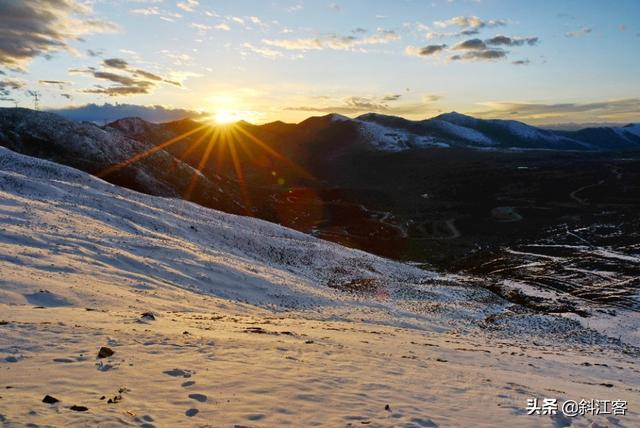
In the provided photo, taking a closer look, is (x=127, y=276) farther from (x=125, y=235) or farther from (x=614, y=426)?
(x=614, y=426)

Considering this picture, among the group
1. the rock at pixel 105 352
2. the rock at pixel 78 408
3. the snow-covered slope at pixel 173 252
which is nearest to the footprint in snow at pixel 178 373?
the rock at pixel 105 352

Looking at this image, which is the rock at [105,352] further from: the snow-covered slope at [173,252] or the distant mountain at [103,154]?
the distant mountain at [103,154]

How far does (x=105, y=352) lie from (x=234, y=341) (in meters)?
4.18

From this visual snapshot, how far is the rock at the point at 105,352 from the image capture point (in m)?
11.5

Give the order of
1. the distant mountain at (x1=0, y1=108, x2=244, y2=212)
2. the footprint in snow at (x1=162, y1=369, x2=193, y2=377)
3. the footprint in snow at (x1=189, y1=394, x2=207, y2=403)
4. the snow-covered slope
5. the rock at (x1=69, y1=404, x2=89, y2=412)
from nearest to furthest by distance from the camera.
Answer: the rock at (x1=69, y1=404, x2=89, y2=412) < the footprint in snow at (x1=189, y1=394, x2=207, y2=403) < the footprint in snow at (x1=162, y1=369, x2=193, y2=377) < the snow-covered slope < the distant mountain at (x1=0, y1=108, x2=244, y2=212)

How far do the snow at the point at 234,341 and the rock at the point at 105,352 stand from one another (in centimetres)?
25

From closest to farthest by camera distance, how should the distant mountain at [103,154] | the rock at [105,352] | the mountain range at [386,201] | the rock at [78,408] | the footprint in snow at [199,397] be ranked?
1. the rock at [78,408]
2. the footprint in snow at [199,397]
3. the rock at [105,352]
4. the mountain range at [386,201]
5. the distant mountain at [103,154]

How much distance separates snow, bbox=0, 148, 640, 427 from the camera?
9.83 m

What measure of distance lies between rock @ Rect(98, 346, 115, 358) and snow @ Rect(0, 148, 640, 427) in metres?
0.25

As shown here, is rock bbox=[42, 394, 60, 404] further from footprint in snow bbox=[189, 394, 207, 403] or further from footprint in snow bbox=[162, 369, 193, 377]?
footprint in snow bbox=[162, 369, 193, 377]

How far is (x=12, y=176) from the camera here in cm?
4066

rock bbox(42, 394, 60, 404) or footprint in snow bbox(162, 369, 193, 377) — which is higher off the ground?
rock bbox(42, 394, 60, 404)

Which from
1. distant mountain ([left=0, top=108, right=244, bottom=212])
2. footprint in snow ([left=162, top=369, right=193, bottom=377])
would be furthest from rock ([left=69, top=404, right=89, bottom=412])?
distant mountain ([left=0, top=108, right=244, bottom=212])

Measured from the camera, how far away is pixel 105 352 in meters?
11.6
